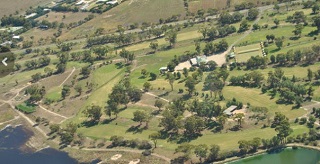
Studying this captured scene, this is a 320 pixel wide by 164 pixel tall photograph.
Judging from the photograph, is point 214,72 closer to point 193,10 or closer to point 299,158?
point 299,158

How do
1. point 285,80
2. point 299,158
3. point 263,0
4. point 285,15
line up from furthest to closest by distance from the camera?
point 263,0 → point 285,15 → point 285,80 → point 299,158

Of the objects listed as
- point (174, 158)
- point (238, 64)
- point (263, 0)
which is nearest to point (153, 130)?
point (174, 158)

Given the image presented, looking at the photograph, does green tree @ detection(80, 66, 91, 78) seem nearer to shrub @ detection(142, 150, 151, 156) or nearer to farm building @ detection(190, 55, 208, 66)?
farm building @ detection(190, 55, 208, 66)

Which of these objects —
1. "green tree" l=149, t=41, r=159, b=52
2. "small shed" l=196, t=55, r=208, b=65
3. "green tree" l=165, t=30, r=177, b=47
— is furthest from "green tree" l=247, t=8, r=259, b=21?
"green tree" l=149, t=41, r=159, b=52

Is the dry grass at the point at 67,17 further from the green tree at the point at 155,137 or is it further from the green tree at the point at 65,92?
the green tree at the point at 155,137

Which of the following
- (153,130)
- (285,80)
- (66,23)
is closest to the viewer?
(153,130)

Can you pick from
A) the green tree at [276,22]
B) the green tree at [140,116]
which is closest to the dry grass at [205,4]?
the green tree at [276,22]

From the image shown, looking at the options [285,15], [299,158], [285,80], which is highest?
[285,15]

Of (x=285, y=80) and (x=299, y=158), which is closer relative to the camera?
(x=299, y=158)
